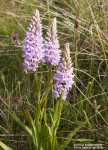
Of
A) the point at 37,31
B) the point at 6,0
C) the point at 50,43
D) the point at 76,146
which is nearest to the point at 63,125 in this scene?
the point at 76,146

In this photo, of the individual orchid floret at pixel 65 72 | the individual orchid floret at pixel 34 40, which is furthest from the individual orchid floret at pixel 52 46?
the individual orchid floret at pixel 65 72

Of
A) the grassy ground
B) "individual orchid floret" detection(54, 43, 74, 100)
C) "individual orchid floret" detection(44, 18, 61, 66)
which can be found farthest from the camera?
the grassy ground

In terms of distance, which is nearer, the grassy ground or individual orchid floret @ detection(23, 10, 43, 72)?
individual orchid floret @ detection(23, 10, 43, 72)

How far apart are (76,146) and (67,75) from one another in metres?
0.87

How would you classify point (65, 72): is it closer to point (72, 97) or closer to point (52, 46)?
point (52, 46)

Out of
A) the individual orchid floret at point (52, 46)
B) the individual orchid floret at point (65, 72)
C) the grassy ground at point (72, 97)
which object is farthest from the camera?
the grassy ground at point (72, 97)

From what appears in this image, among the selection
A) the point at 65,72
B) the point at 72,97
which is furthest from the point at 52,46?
the point at 72,97

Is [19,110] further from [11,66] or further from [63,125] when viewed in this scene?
[11,66]

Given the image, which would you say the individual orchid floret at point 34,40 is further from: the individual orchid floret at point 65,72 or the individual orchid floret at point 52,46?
Answer: the individual orchid floret at point 65,72

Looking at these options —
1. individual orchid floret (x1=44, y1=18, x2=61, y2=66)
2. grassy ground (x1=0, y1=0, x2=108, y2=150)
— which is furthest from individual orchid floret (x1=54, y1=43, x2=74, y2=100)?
grassy ground (x1=0, y1=0, x2=108, y2=150)

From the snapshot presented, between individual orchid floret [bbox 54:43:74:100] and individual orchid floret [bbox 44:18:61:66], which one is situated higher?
individual orchid floret [bbox 44:18:61:66]

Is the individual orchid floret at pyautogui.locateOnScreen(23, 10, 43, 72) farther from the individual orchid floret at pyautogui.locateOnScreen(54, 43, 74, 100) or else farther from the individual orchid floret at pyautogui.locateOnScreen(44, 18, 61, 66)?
the individual orchid floret at pyautogui.locateOnScreen(54, 43, 74, 100)

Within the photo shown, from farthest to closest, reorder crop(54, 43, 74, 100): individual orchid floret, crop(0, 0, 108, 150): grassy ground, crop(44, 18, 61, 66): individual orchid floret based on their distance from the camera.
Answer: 1. crop(0, 0, 108, 150): grassy ground
2. crop(44, 18, 61, 66): individual orchid floret
3. crop(54, 43, 74, 100): individual orchid floret

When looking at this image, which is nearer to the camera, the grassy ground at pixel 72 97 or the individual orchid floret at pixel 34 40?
the individual orchid floret at pixel 34 40
